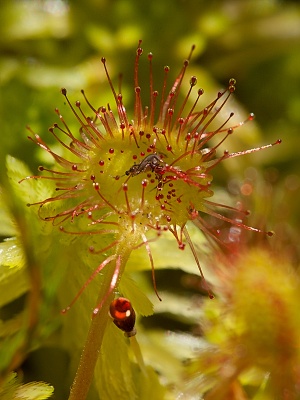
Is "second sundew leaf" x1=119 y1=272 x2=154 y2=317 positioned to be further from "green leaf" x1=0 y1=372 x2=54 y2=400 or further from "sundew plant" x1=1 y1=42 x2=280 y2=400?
"green leaf" x1=0 y1=372 x2=54 y2=400

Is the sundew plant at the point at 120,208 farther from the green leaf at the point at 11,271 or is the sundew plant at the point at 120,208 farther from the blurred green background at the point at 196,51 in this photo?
the blurred green background at the point at 196,51

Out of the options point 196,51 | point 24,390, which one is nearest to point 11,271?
point 24,390

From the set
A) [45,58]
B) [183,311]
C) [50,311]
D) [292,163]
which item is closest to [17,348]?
[50,311]

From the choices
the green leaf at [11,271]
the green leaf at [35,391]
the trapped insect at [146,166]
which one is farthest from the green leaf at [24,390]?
the trapped insect at [146,166]

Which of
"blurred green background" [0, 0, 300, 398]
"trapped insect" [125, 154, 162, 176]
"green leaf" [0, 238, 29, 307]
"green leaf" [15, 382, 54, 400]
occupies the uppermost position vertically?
"blurred green background" [0, 0, 300, 398]

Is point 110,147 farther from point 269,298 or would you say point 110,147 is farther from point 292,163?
→ point 292,163

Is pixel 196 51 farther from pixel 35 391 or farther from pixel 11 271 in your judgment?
pixel 35 391

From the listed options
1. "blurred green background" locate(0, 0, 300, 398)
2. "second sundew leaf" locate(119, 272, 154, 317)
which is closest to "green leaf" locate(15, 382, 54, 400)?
"second sundew leaf" locate(119, 272, 154, 317)
